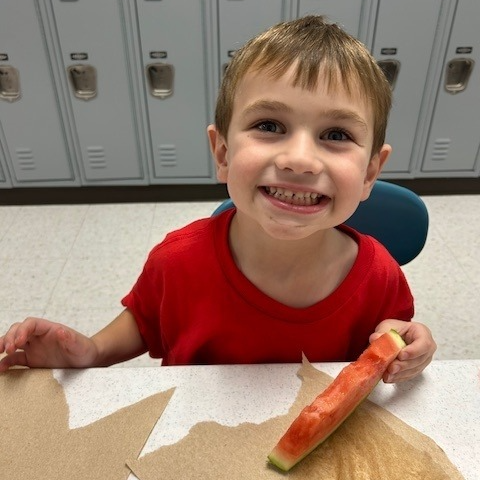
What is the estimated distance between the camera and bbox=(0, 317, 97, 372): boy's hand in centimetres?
77

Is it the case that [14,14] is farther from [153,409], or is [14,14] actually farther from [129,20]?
[153,409]

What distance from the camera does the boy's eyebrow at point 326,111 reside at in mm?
671

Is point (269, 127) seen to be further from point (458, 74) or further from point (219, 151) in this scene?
point (458, 74)

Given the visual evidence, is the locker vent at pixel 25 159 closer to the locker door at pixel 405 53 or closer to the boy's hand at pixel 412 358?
the locker door at pixel 405 53

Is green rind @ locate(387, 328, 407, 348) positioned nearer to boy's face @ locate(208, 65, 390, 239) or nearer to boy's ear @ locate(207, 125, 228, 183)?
boy's face @ locate(208, 65, 390, 239)

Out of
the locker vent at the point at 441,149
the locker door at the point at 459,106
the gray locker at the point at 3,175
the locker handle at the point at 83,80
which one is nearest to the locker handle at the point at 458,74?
the locker door at the point at 459,106

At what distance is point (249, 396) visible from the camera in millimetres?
728

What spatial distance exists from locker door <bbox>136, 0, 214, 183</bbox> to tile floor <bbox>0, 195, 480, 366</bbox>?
31 centimetres

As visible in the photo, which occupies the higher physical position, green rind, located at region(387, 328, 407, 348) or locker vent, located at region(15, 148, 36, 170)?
green rind, located at region(387, 328, 407, 348)

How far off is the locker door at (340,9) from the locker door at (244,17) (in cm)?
12

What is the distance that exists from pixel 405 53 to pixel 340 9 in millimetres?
473

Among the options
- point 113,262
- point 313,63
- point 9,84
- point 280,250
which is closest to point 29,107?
point 9,84

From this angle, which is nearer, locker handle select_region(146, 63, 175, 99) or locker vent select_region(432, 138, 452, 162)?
locker handle select_region(146, 63, 175, 99)

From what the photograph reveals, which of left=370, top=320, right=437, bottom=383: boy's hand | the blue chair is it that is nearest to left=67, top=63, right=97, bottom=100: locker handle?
the blue chair
